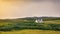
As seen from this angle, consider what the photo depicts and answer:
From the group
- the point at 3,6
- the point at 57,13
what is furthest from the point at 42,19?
the point at 3,6

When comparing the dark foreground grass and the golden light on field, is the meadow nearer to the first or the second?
the dark foreground grass

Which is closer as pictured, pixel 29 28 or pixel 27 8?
pixel 29 28

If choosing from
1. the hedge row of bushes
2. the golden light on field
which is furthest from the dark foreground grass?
the golden light on field

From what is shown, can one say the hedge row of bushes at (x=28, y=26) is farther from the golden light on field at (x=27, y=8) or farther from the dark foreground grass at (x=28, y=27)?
the golden light on field at (x=27, y=8)

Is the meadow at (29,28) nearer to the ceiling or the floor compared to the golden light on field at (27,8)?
nearer to the floor

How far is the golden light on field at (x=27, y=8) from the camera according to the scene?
54.1 inches

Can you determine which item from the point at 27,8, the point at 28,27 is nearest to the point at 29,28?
the point at 28,27

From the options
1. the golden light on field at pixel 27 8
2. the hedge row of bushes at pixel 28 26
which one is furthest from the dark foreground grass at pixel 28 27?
the golden light on field at pixel 27 8

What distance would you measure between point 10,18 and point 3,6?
157 mm

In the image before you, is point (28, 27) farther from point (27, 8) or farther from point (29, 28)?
point (27, 8)

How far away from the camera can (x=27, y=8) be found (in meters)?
1.39

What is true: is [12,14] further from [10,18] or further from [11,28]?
[11,28]

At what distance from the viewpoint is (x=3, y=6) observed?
141 cm

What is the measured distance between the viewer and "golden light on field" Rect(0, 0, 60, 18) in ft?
4.50
